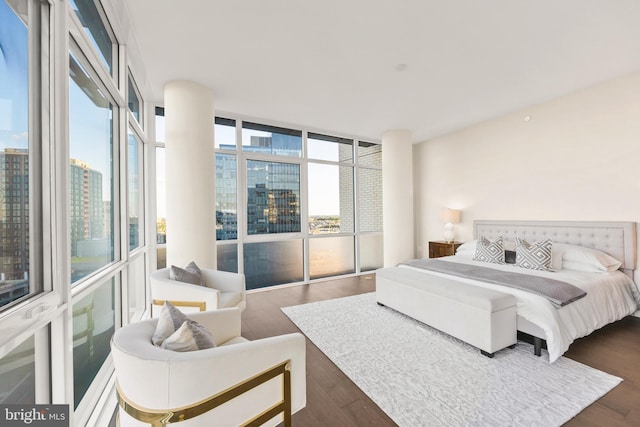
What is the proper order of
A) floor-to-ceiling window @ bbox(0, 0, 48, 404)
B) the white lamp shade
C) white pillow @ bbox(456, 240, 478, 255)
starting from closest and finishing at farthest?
floor-to-ceiling window @ bbox(0, 0, 48, 404), white pillow @ bbox(456, 240, 478, 255), the white lamp shade

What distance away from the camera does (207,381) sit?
1.17 meters

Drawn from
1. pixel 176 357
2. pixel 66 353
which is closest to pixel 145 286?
pixel 66 353

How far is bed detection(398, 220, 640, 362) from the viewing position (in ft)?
7.88

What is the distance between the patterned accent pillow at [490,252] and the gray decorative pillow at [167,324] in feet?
12.9

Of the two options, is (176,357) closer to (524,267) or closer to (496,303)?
(496,303)

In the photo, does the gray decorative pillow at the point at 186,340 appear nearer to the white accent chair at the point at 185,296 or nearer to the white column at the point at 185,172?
the white accent chair at the point at 185,296

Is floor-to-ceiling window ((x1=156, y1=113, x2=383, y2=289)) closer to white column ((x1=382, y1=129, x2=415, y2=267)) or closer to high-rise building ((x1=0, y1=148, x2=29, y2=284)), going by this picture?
white column ((x1=382, y1=129, x2=415, y2=267))

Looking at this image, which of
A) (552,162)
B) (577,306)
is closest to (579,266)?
(577,306)

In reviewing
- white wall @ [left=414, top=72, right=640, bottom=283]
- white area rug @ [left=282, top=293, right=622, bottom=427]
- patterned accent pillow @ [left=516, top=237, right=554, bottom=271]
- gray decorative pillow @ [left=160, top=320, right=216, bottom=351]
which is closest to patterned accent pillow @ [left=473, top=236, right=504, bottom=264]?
patterned accent pillow @ [left=516, top=237, right=554, bottom=271]

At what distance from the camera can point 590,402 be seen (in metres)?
1.85

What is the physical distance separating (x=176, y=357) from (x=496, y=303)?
2.55 m

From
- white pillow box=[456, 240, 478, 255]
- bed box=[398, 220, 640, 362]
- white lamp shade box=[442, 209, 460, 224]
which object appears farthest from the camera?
white lamp shade box=[442, 209, 460, 224]

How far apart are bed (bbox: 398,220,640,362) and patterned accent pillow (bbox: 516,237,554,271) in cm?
9

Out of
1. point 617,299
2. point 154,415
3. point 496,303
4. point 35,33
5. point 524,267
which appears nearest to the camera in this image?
point 154,415
